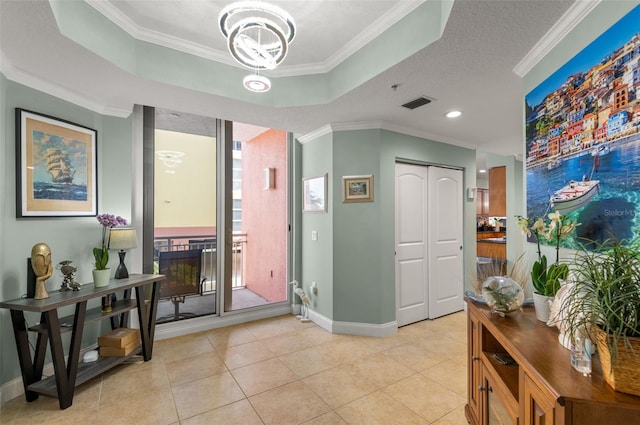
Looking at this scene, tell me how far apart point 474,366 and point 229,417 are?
164 cm

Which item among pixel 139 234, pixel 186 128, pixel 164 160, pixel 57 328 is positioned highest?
pixel 186 128

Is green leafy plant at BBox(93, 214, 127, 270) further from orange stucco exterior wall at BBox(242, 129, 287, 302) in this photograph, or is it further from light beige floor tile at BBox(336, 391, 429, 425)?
light beige floor tile at BBox(336, 391, 429, 425)

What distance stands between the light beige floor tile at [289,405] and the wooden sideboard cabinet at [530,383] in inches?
41.0

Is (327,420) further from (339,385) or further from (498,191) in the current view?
(498,191)

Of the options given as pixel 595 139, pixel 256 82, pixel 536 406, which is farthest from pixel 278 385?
pixel 595 139

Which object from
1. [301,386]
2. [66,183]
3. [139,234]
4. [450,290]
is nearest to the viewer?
[301,386]

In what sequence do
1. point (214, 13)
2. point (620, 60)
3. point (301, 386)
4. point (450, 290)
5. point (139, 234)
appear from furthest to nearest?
point (450, 290), point (139, 234), point (301, 386), point (214, 13), point (620, 60)

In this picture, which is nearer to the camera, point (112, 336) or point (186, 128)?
point (112, 336)

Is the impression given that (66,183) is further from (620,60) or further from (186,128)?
(620,60)

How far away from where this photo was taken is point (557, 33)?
1567mm

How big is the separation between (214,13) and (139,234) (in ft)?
7.62

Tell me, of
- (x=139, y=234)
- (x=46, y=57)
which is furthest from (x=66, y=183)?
(x=46, y=57)

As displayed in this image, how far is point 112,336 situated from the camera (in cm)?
254

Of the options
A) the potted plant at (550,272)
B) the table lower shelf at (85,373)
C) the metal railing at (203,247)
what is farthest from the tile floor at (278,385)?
the potted plant at (550,272)
